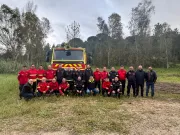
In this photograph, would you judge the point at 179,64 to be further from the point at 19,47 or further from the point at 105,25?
the point at 19,47

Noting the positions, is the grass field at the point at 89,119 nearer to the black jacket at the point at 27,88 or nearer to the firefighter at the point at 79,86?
the black jacket at the point at 27,88

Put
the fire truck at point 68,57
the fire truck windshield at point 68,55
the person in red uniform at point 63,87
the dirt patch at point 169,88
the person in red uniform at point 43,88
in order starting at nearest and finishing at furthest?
the person in red uniform at point 43,88 → the person in red uniform at point 63,87 → the fire truck at point 68,57 → the fire truck windshield at point 68,55 → the dirt patch at point 169,88

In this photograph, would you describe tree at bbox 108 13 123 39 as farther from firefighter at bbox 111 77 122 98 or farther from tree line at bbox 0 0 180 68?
firefighter at bbox 111 77 122 98

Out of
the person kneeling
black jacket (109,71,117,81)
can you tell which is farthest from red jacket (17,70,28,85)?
black jacket (109,71,117,81)

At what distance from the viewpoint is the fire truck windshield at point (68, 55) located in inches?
482

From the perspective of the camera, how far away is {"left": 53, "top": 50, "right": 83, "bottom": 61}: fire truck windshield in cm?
1223

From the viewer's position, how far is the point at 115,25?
145ft

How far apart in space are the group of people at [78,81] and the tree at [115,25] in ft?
109

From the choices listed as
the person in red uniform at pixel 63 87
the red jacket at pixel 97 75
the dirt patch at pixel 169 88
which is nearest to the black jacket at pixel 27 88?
the person in red uniform at pixel 63 87

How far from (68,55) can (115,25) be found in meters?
33.3

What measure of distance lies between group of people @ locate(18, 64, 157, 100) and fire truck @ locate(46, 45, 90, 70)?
59 cm

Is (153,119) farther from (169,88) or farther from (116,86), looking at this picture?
(169,88)

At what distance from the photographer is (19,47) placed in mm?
38969

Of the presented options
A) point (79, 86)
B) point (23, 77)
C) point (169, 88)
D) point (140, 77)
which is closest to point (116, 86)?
point (140, 77)
